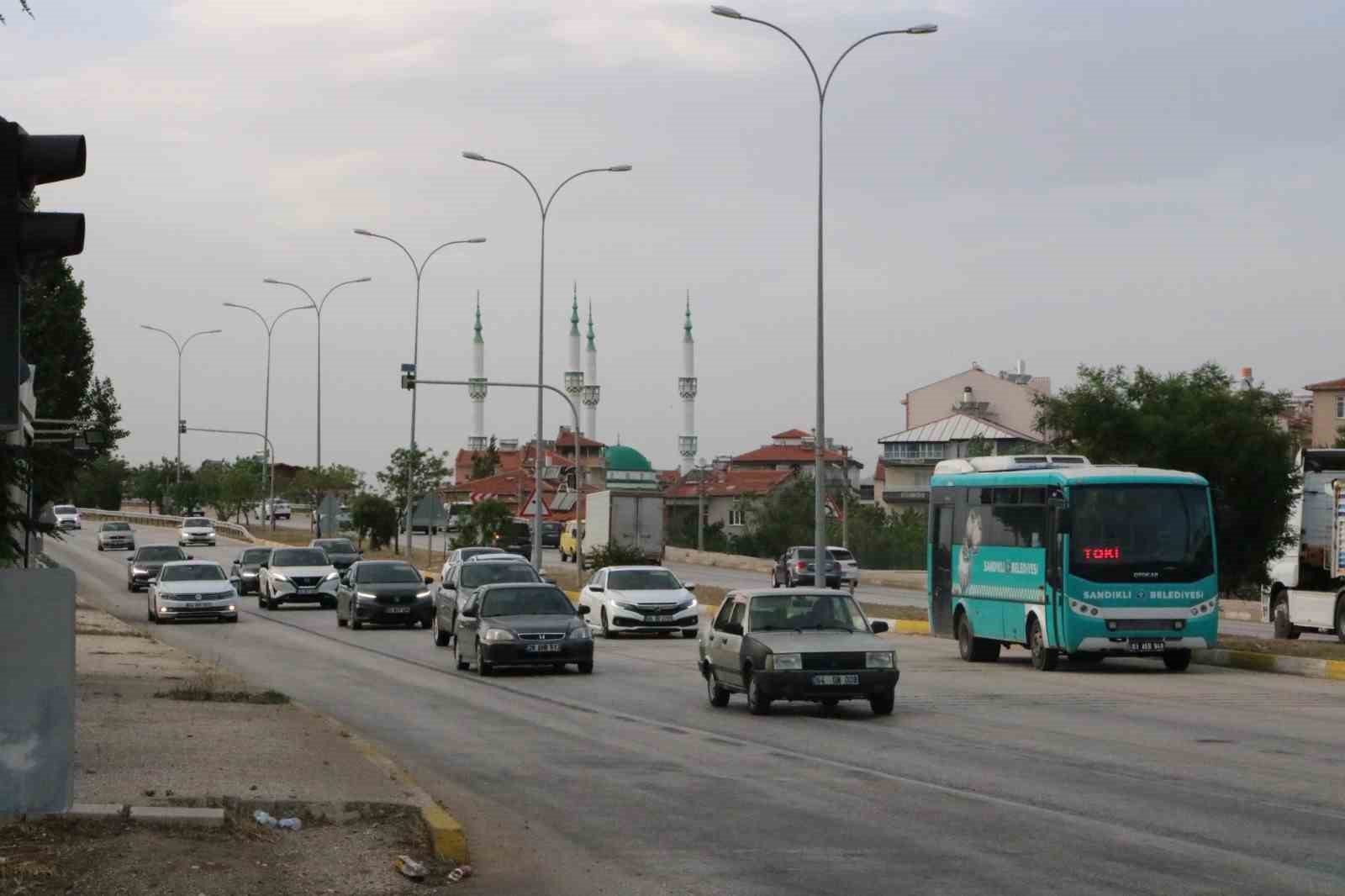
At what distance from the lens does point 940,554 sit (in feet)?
107

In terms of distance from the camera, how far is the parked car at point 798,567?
62094 mm

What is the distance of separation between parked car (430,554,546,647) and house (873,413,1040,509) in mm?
101880

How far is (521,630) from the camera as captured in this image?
27812mm

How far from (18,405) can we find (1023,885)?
5707 millimetres

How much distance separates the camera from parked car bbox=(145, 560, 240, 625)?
4281 cm

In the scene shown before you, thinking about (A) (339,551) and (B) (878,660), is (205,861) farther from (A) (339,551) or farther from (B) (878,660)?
(A) (339,551)

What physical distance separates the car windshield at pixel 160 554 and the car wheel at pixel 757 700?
41.5 metres

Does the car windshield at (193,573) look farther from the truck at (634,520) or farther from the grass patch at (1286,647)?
the truck at (634,520)

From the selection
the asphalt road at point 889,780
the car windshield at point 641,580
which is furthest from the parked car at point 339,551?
the asphalt road at point 889,780

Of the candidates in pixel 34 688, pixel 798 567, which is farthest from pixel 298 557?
pixel 34 688

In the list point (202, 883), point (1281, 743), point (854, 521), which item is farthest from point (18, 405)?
point (854, 521)

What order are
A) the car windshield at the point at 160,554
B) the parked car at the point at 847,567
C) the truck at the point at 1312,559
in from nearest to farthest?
the truck at the point at 1312,559 → the car windshield at the point at 160,554 → the parked car at the point at 847,567

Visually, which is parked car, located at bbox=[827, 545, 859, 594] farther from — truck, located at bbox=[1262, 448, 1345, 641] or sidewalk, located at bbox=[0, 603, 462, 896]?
sidewalk, located at bbox=[0, 603, 462, 896]

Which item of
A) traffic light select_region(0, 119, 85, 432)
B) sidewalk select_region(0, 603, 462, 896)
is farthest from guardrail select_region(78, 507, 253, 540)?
traffic light select_region(0, 119, 85, 432)
